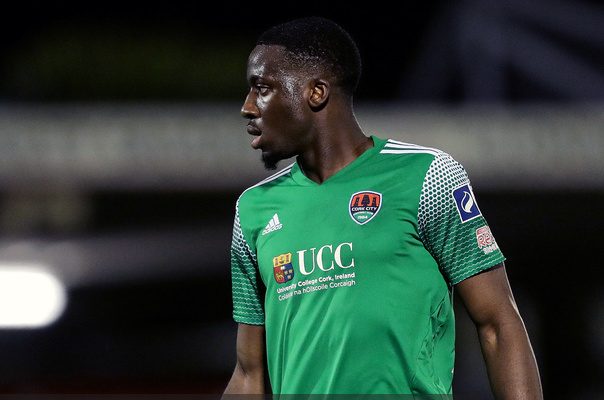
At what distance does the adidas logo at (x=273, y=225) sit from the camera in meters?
3.41

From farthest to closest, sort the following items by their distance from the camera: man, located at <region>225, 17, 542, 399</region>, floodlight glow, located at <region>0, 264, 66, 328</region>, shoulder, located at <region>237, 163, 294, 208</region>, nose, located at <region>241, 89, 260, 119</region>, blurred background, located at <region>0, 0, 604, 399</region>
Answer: floodlight glow, located at <region>0, 264, 66, 328</region>, blurred background, located at <region>0, 0, 604, 399</region>, shoulder, located at <region>237, 163, 294, 208</region>, nose, located at <region>241, 89, 260, 119</region>, man, located at <region>225, 17, 542, 399</region>

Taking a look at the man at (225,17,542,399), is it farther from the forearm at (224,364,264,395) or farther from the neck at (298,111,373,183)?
the forearm at (224,364,264,395)

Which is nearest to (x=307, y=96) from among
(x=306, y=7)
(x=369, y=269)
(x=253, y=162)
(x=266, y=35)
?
(x=266, y=35)

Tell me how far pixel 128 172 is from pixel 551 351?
664cm

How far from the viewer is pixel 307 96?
3.42m

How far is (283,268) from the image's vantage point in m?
3.30

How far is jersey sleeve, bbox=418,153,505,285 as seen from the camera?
315cm

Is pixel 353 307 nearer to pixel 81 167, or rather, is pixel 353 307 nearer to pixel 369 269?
pixel 369 269

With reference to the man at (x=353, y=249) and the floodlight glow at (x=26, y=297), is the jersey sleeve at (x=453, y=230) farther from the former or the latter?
the floodlight glow at (x=26, y=297)

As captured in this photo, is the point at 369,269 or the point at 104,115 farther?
the point at 104,115

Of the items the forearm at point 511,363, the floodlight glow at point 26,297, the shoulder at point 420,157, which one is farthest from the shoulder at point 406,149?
the floodlight glow at point 26,297

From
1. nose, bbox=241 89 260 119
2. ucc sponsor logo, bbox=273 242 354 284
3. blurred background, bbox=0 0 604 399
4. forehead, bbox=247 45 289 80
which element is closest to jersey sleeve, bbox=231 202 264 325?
ucc sponsor logo, bbox=273 242 354 284

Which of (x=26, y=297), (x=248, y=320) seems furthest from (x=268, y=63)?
(x=26, y=297)

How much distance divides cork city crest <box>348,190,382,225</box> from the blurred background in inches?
246
